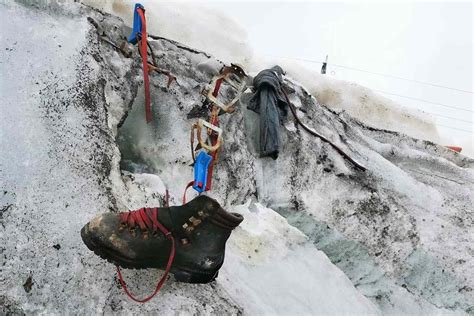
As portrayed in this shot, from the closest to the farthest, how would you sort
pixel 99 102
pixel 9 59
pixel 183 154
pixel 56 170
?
1. pixel 56 170
2. pixel 9 59
3. pixel 99 102
4. pixel 183 154

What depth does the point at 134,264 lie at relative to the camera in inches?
111

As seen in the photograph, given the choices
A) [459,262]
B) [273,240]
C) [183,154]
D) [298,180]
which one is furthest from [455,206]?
[183,154]

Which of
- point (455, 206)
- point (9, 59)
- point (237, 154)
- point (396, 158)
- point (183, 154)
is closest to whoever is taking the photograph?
point (9, 59)

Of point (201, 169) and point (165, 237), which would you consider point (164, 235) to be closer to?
point (165, 237)

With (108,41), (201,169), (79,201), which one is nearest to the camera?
(79,201)

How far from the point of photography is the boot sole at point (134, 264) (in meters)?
2.74

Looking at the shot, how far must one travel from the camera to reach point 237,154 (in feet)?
14.8

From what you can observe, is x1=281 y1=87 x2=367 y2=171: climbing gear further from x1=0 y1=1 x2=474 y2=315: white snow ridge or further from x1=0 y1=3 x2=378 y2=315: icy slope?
x1=0 y1=3 x2=378 y2=315: icy slope

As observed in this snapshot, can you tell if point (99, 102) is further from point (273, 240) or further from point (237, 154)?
point (273, 240)

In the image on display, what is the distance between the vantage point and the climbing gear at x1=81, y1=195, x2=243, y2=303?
2.75 meters

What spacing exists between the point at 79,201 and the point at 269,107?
84.1 inches

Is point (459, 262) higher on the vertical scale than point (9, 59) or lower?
lower

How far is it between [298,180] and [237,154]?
0.62m

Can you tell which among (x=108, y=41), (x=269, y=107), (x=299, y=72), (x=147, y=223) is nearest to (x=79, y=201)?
(x=147, y=223)
